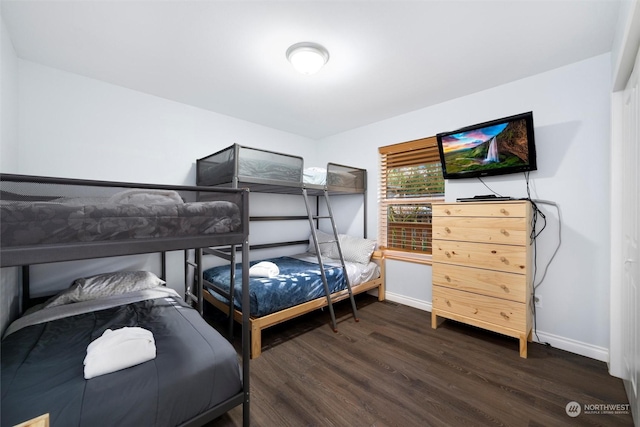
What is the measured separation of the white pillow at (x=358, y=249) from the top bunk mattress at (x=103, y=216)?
6.99ft

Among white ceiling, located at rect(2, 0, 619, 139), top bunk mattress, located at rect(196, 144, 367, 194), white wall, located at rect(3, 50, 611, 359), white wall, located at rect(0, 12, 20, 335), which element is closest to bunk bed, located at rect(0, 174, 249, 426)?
white wall, located at rect(0, 12, 20, 335)

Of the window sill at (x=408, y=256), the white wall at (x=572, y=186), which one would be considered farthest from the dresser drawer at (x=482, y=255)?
the window sill at (x=408, y=256)

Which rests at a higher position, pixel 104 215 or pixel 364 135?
pixel 364 135

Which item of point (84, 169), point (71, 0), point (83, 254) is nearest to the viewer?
point (83, 254)

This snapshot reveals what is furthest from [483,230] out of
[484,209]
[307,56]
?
[307,56]

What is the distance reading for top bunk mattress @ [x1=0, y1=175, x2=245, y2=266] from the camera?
0.86 meters

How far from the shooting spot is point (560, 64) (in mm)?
2078

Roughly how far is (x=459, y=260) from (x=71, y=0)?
3.27 meters

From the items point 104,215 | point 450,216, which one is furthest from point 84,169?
point 450,216

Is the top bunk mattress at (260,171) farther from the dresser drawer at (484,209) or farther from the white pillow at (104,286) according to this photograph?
the dresser drawer at (484,209)

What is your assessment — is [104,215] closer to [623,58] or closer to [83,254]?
[83,254]

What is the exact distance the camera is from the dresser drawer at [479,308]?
6.55ft

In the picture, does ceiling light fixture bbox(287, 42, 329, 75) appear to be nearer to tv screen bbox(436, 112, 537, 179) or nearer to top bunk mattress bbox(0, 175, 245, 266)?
top bunk mattress bbox(0, 175, 245, 266)

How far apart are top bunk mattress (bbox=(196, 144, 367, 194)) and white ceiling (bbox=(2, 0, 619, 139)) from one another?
2.14 feet
